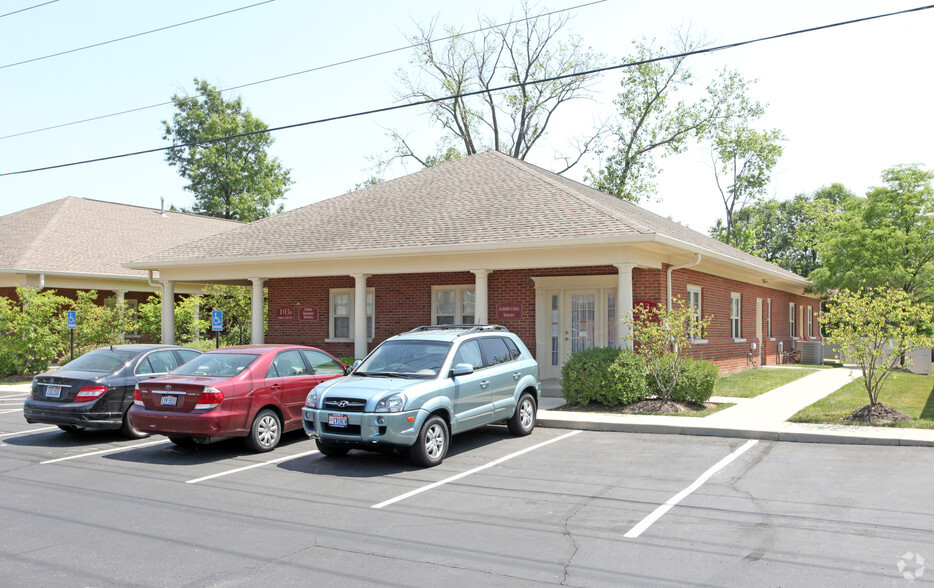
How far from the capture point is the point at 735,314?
23.3 meters

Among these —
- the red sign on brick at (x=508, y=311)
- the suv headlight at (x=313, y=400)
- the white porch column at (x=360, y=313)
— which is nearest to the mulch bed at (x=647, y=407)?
the red sign on brick at (x=508, y=311)

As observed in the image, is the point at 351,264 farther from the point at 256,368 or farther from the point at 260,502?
the point at 260,502

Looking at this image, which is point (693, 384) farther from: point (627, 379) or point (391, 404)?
point (391, 404)

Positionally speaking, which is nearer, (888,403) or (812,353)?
(888,403)

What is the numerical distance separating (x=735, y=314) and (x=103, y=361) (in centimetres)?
1820

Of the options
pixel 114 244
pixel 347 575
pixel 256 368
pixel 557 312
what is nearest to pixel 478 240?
pixel 557 312

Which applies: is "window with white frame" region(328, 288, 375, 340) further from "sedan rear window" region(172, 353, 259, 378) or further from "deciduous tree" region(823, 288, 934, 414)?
"deciduous tree" region(823, 288, 934, 414)

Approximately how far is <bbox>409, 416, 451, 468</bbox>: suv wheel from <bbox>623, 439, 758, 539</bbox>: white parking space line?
10.1ft

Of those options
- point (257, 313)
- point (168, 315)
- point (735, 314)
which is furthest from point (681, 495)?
point (168, 315)

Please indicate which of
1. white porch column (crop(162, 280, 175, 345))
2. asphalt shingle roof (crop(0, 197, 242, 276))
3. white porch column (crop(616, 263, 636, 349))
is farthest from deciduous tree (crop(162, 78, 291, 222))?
white porch column (crop(616, 263, 636, 349))

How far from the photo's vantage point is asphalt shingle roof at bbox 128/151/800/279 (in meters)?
15.9

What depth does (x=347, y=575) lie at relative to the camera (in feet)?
17.8

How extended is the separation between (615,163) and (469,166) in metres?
21.6

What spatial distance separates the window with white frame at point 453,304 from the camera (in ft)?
62.4
